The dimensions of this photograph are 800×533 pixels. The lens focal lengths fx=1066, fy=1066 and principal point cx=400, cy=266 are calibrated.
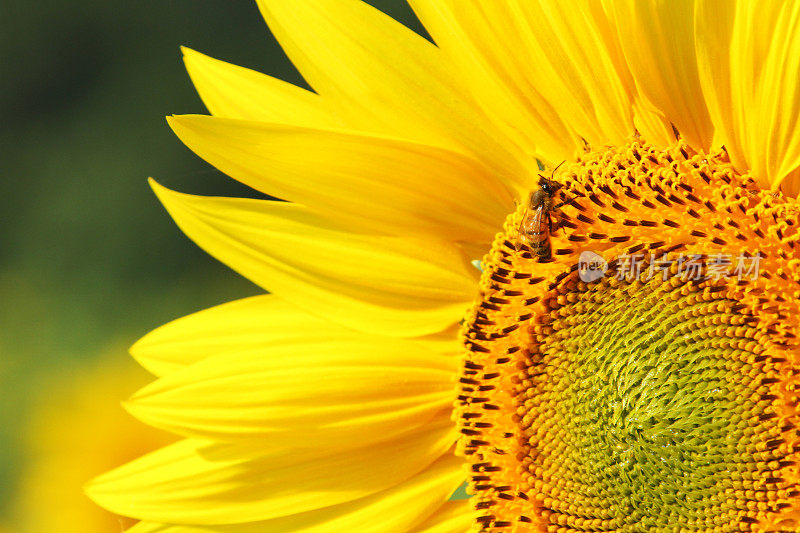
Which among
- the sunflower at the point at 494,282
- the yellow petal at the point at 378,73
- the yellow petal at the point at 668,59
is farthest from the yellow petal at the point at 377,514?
the yellow petal at the point at 668,59

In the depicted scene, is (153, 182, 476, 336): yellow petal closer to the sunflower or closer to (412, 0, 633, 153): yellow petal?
the sunflower

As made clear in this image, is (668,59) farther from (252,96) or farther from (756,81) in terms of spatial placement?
(252,96)

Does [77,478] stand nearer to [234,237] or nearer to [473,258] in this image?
[234,237]

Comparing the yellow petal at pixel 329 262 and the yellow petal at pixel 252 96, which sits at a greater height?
the yellow petal at pixel 252 96

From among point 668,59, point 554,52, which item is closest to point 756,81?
point 668,59

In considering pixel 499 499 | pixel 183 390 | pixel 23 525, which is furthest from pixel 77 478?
pixel 499 499

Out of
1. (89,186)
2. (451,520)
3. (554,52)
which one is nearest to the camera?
(554,52)

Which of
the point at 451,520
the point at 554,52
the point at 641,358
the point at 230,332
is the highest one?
the point at 554,52

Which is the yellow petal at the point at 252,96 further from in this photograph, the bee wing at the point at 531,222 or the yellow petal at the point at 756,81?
the yellow petal at the point at 756,81
